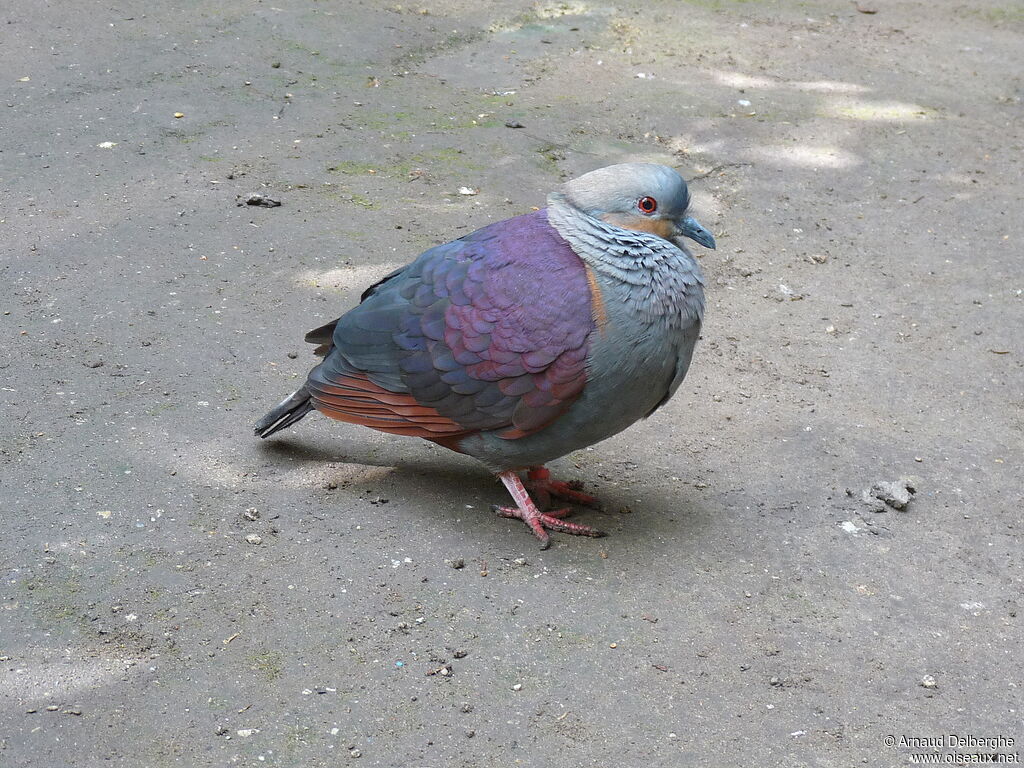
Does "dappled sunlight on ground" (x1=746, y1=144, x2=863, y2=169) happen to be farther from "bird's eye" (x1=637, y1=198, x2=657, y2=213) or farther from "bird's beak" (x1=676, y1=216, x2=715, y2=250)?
"bird's eye" (x1=637, y1=198, x2=657, y2=213)

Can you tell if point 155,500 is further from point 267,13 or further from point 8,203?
point 267,13

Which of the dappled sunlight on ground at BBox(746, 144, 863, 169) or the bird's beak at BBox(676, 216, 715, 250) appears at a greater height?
the bird's beak at BBox(676, 216, 715, 250)

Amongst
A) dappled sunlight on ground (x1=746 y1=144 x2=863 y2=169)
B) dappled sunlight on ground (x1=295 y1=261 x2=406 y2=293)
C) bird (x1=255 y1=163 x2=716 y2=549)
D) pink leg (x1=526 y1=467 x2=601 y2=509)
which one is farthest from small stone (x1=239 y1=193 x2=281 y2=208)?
dappled sunlight on ground (x1=746 y1=144 x2=863 y2=169)

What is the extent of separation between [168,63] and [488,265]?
15.0 ft

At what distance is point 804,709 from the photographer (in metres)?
2.99

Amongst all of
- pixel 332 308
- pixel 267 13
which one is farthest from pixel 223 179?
pixel 267 13

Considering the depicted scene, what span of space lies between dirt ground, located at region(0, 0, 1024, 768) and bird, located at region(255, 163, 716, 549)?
1.15 feet

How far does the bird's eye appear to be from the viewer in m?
3.51

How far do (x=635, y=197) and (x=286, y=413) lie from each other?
149 cm

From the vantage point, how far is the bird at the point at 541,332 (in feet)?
11.2

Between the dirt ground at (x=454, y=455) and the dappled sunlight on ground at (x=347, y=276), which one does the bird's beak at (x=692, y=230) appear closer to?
the dirt ground at (x=454, y=455)

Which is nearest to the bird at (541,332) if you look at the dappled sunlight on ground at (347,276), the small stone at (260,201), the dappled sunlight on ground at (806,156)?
the dappled sunlight on ground at (347,276)

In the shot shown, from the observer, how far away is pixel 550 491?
156 inches

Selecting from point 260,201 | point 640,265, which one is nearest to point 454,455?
point 640,265
